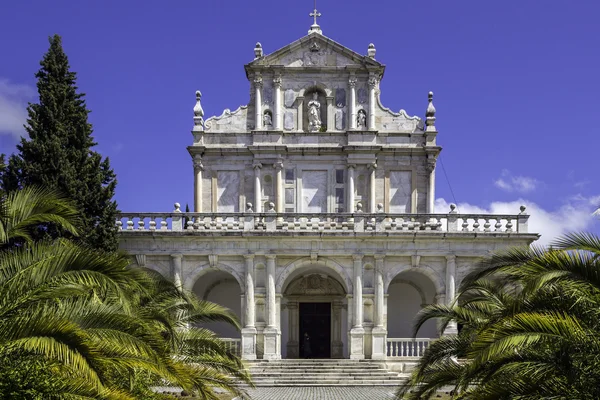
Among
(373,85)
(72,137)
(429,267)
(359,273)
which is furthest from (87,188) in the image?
(373,85)

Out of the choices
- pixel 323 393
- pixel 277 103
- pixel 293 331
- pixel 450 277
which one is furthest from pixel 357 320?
pixel 277 103

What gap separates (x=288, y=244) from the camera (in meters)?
29.4

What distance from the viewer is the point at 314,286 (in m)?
32.3

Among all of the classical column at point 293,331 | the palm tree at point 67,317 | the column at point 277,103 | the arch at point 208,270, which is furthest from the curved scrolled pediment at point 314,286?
the palm tree at point 67,317

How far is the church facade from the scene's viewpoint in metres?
29.2

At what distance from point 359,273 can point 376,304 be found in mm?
1478

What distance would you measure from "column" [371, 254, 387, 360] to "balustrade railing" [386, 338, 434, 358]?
350mm

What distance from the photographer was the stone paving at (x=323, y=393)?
2277 cm

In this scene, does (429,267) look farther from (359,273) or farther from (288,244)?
(288,244)

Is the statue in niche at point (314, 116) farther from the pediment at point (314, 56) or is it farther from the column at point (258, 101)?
the column at point (258, 101)

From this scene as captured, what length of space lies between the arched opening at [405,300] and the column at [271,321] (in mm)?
5910

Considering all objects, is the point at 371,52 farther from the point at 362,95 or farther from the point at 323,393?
the point at 323,393

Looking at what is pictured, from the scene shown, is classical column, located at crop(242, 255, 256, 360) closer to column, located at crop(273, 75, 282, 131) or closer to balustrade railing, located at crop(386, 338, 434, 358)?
balustrade railing, located at crop(386, 338, 434, 358)

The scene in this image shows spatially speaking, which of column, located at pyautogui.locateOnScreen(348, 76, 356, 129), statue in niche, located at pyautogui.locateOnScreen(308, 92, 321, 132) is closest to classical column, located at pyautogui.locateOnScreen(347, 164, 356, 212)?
column, located at pyautogui.locateOnScreen(348, 76, 356, 129)
